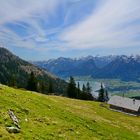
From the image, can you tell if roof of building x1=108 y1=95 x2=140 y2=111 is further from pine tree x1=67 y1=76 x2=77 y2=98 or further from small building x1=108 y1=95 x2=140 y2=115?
pine tree x1=67 y1=76 x2=77 y2=98

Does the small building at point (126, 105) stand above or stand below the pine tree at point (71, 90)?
below

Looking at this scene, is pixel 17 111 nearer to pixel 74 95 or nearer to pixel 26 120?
pixel 26 120

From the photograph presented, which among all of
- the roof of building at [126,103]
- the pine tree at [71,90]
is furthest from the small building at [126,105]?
the pine tree at [71,90]

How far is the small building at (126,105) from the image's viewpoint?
404 ft

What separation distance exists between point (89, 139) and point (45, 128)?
469cm

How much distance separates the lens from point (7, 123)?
71.7 feet

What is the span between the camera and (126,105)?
126375 mm

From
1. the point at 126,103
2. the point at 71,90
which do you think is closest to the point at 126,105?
the point at 126,103

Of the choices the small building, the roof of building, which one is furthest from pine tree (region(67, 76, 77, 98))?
the small building

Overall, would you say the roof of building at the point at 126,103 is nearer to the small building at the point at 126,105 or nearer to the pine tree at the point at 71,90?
the small building at the point at 126,105

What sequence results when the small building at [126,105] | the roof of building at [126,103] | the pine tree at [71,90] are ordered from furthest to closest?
1. the pine tree at [71,90]
2. the roof of building at [126,103]
3. the small building at [126,105]

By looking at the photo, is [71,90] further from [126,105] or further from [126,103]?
[126,105]

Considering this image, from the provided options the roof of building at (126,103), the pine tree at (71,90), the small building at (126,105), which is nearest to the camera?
the small building at (126,105)

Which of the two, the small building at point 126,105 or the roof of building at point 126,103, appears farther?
the roof of building at point 126,103
